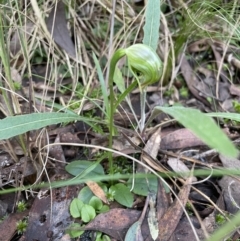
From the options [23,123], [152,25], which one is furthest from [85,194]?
[152,25]

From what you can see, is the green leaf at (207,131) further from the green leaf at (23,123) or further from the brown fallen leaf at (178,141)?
the brown fallen leaf at (178,141)

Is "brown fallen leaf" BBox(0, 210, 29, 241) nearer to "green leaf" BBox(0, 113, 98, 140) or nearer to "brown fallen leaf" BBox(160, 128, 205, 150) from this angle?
"green leaf" BBox(0, 113, 98, 140)

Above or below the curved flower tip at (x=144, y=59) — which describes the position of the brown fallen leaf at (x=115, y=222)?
below

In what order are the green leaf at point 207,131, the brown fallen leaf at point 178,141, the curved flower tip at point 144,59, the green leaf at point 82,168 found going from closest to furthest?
the green leaf at point 207,131 → the curved flower tip at point 144,59 → the green leaf at point 82,168 → the brown fallen leaf at point 178,141

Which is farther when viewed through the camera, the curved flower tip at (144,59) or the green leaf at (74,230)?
the green leaf at (74,230)

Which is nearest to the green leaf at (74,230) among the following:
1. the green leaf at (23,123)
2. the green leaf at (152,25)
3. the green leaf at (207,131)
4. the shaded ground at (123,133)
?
the shaded ground at (123,133)
